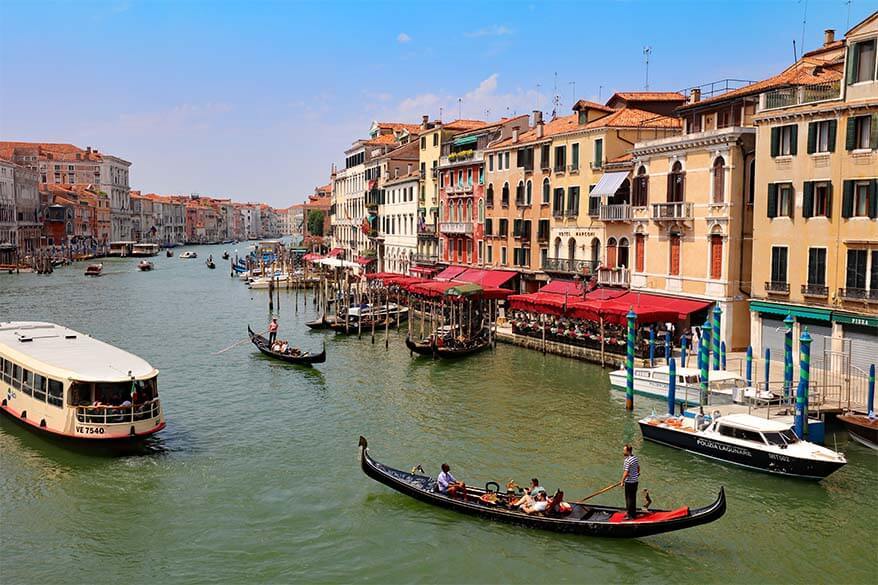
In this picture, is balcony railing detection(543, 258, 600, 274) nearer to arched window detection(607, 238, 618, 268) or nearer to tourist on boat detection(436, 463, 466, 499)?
arched window detection(607, 238, 618, 268)

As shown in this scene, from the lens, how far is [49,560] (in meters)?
13.0

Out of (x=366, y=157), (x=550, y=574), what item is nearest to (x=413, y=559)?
(x=550, y=574)

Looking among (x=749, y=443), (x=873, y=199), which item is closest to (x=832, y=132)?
(x=873, y=199)

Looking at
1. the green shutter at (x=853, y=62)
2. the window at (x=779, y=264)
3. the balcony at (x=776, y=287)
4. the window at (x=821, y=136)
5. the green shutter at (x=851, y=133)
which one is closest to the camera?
the green shutter at (x=853, y=62)

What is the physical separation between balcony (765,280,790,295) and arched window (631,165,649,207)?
271 inches

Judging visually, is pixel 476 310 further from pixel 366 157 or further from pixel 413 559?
pixel 366 157

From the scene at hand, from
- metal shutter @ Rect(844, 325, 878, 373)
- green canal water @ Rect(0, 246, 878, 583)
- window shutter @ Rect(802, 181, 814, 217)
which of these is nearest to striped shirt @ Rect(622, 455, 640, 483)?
green canal water @ Rect(0, 246, 878, 583)

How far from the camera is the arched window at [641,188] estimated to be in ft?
96.3

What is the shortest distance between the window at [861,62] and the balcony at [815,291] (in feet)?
18.0

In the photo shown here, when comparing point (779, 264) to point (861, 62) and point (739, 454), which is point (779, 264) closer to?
point (861, 62)

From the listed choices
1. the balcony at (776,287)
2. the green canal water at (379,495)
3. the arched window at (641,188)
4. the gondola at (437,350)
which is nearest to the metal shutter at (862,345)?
the balcony at (776,287)

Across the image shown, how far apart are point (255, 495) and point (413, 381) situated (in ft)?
36.0

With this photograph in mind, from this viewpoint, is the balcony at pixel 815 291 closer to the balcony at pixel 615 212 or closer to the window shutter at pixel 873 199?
the window shutter at pixel 873 199

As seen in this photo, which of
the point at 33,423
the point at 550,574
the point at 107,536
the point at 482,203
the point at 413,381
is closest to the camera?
the point at 550,574
